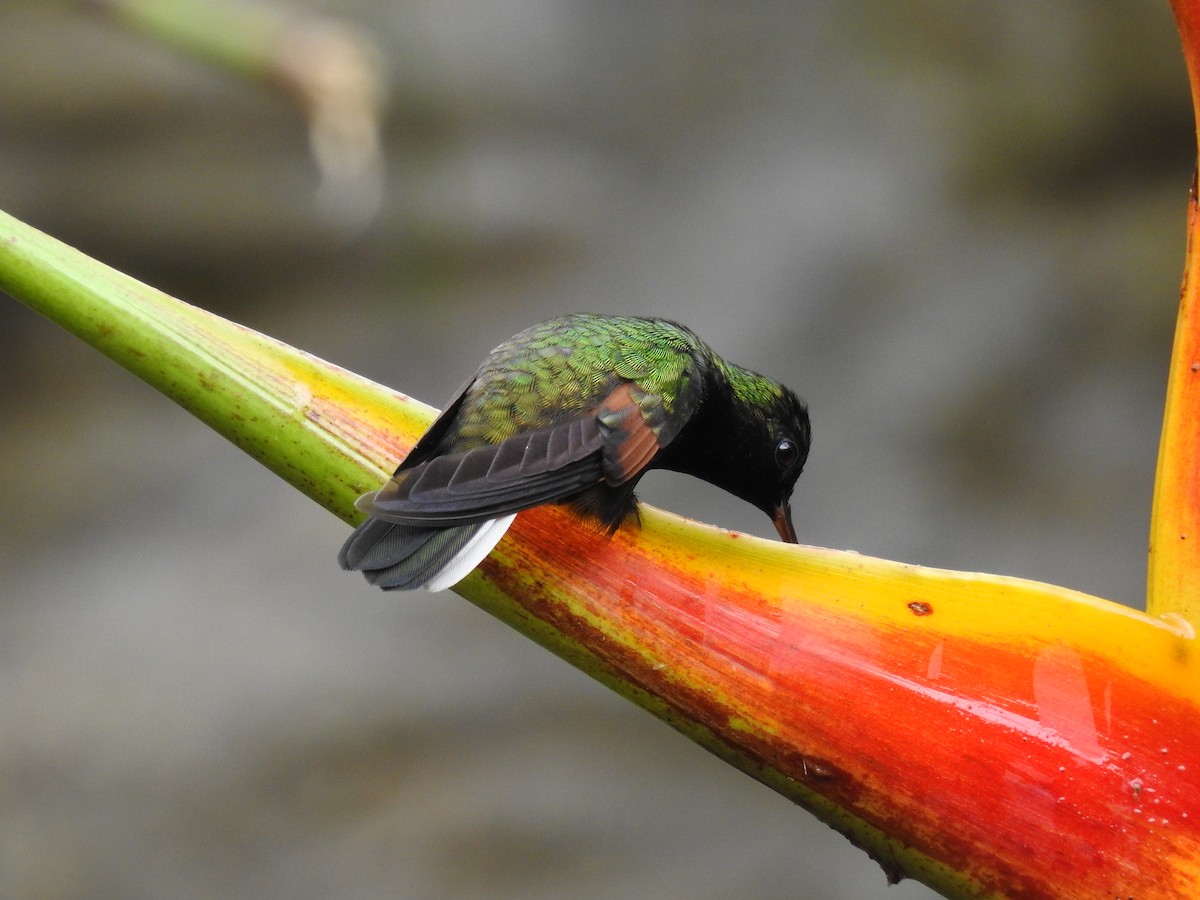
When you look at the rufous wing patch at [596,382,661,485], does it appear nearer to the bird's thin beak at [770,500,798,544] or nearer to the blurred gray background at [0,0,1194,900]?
the bird's thin beak at [770,500,798,544]

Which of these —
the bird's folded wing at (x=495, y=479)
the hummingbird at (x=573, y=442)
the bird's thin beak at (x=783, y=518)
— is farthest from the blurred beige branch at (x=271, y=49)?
the bird's thin beak at (x=783, y=518)

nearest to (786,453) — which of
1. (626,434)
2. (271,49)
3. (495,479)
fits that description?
(626,434)

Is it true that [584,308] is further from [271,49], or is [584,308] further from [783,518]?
[271,49]

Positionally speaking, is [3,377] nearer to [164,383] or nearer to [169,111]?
[169,111]

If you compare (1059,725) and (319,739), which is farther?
(319,739)

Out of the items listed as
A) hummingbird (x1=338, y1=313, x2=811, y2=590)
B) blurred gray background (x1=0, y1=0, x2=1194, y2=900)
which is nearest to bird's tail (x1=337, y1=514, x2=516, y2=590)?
hummingbird (x1=338, y1=313, x2=811, y2=590)

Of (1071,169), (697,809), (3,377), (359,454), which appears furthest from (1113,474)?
(3,377)

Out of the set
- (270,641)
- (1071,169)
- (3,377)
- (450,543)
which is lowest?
(270,641)
